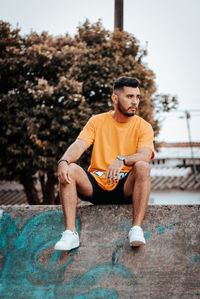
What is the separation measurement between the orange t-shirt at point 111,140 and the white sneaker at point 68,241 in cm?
60

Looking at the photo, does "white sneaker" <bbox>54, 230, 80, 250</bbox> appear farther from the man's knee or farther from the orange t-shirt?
the man's knee

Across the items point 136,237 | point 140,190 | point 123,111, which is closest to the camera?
point 136,237

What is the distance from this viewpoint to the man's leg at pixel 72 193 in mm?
3117

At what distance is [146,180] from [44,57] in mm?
6279

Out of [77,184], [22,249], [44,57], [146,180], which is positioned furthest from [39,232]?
[44,57]

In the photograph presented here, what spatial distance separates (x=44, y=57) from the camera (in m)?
8.52

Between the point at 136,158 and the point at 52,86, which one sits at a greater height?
the point at 52,86

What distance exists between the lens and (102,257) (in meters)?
3.18

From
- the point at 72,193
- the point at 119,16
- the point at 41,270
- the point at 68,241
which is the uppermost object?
the point at 119,16

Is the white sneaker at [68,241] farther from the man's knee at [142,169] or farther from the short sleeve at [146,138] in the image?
the short sleeve at [146,138]

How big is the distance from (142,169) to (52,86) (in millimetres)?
5557

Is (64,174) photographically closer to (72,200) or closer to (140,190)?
(72,200)

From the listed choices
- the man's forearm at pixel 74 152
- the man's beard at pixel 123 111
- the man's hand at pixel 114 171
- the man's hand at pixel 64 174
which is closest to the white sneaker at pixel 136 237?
the man's hand at pixel 114 171

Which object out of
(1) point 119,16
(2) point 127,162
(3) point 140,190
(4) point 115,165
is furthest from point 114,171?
(1) point 119,16
